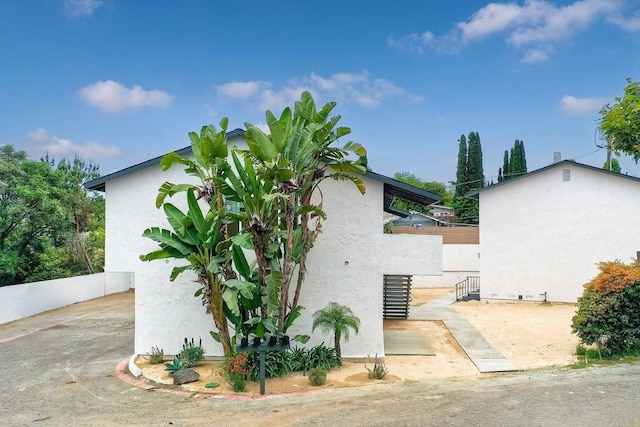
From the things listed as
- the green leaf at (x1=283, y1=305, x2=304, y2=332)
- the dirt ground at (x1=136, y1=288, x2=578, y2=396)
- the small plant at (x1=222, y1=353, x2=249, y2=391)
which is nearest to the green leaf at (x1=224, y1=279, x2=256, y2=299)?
the green leaf at (x1=283, y1=305, x2=304, y2=332)

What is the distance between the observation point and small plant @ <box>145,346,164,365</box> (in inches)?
483

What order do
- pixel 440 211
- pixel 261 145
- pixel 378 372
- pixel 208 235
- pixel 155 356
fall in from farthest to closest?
pixel 440 211, pixel 155 356, pixel 378 372, pixel 208 235, pixel 261 145

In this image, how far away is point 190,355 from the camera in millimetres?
11938

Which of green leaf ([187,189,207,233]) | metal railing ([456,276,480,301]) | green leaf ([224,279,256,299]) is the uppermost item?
green leaf ([187,189,207,233])

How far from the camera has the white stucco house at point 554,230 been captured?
2123 cm

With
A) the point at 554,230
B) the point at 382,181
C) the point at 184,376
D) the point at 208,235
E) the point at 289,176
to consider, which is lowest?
the point at 184,376

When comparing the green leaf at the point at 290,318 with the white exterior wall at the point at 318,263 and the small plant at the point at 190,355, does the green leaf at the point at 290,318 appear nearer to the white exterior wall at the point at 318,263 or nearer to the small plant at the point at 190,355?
the white exterior wall at the point at 318,263

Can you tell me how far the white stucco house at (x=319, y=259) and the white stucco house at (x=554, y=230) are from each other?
40.0ft

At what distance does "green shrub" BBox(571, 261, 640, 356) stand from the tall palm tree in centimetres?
614

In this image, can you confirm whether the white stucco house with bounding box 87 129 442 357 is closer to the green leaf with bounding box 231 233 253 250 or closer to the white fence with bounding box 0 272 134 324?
the green leaf with bounding box 231 233 253 250

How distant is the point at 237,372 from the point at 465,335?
8672 mm

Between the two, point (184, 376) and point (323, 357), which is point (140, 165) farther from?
point (323, 357)

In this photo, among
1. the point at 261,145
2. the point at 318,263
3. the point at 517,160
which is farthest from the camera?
the point at 517,160

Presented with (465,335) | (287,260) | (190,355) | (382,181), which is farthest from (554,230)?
(190,355)
